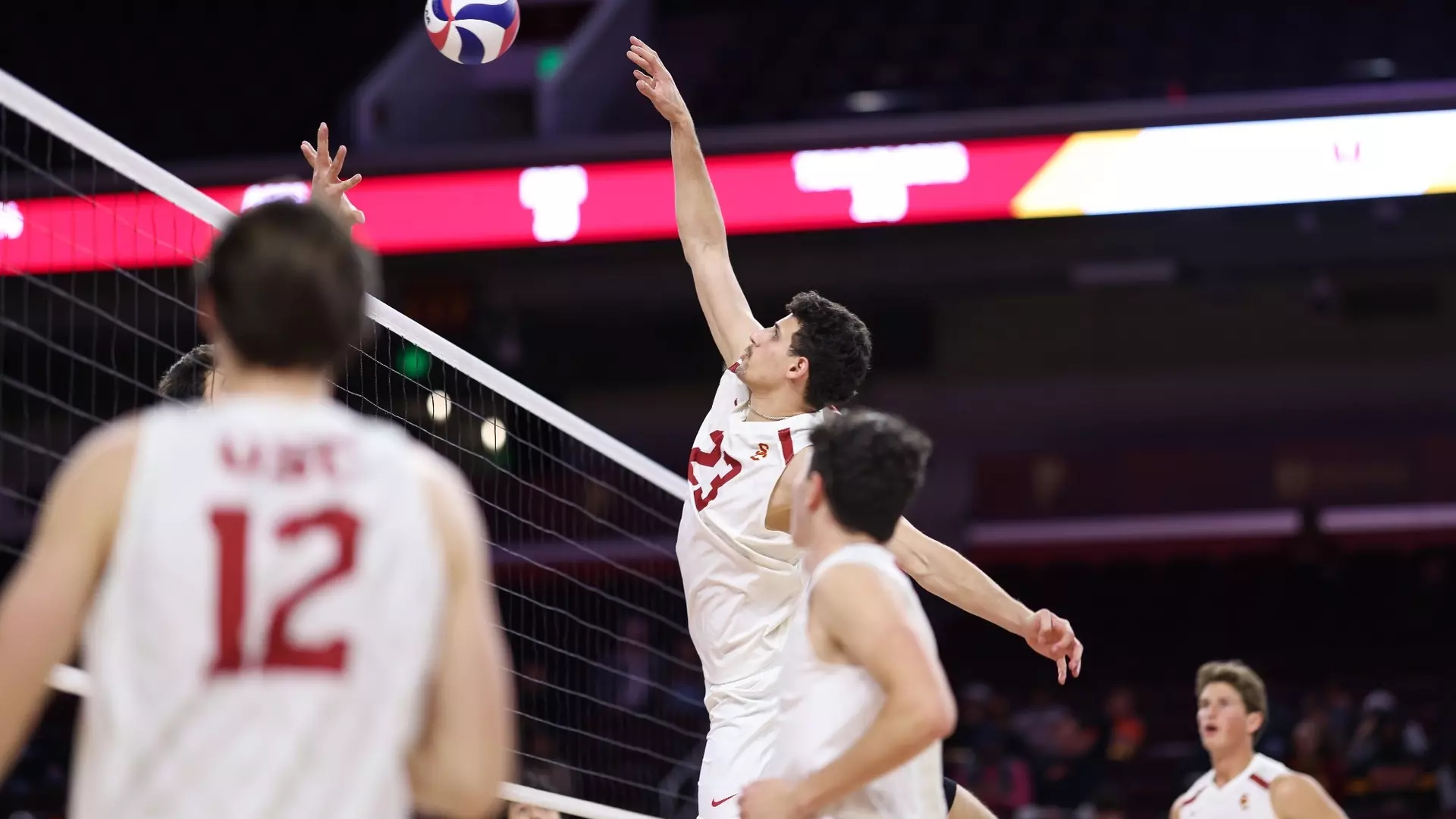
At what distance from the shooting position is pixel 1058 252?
14.1 metres

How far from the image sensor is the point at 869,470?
3439 mm

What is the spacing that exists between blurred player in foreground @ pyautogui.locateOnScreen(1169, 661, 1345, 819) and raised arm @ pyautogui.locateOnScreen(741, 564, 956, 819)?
5373 millimetres

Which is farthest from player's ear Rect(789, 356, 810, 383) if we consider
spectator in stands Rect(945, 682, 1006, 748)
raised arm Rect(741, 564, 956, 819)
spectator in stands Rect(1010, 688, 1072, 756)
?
spectator in stands Rect(1010, 688, 1072, 756)

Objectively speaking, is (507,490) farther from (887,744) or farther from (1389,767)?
(887,744)

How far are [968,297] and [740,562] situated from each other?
1135cm

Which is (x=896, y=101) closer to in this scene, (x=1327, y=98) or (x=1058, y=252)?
(x=1058, y=252)

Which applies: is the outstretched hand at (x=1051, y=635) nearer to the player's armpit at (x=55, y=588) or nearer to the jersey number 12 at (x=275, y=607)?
the jersey number 12 at (x=275, y=607)

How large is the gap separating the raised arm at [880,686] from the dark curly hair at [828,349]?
2113 millimetres

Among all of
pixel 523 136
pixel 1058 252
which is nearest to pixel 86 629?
pixel 1058 252

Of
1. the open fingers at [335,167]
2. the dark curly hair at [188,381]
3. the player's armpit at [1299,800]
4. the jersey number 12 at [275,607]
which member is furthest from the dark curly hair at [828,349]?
the player's armpit at [1299,800]

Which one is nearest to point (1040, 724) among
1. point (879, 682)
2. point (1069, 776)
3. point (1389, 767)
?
point (1069, 776)

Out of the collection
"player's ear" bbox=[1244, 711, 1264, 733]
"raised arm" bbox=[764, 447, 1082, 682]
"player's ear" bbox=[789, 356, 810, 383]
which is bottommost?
"raised arm" bbox=[764, 447, 1082, 682]

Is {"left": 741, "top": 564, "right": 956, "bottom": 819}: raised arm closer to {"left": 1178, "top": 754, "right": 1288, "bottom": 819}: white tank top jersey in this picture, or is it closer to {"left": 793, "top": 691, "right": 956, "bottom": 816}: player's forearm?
{"left": 793, "top": 691, "right": 956, "bottom": 816}: player's forearm

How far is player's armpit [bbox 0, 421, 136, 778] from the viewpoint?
223 cm
